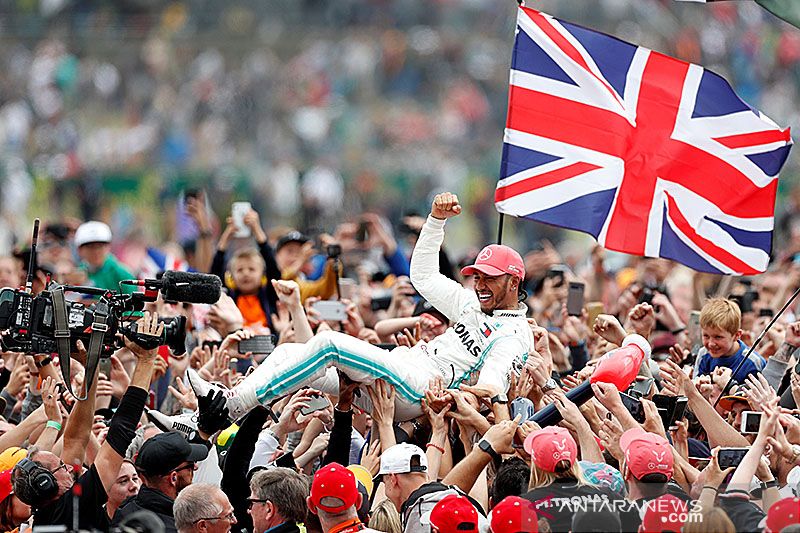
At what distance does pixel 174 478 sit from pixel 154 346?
0.67 m

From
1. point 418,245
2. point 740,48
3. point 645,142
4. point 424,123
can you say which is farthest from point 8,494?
point 740,48

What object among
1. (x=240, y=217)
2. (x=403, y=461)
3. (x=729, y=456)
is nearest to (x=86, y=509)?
(x=403, y=461)

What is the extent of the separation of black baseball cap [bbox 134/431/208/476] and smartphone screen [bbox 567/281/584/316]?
4.04m

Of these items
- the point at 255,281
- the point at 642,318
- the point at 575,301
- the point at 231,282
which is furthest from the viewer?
the point at 231,282

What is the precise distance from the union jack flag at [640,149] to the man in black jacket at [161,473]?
3478 millimetres

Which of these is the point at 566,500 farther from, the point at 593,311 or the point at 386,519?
the point at 593,311

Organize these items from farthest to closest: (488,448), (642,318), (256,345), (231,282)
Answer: (231,282), (256,345), (642,318), (488,448)

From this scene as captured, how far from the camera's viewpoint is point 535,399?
8.14 metres

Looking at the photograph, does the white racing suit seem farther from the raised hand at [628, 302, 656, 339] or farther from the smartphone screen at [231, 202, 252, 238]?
the smartphone screen at [231, 202, 252, 238]

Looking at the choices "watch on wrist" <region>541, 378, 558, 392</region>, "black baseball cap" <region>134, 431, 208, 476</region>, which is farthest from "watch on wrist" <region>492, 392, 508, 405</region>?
"black baseball cap" <region>134, 431, 208, 476</region>

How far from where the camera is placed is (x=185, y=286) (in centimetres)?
694

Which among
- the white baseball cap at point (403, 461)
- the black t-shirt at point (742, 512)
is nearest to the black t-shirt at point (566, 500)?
the black t-shirt at point (742, 512)

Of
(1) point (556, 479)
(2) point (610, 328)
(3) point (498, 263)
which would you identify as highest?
(3) point (498, 263)

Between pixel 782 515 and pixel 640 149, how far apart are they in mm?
4551
